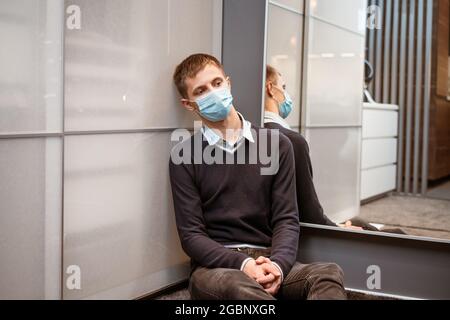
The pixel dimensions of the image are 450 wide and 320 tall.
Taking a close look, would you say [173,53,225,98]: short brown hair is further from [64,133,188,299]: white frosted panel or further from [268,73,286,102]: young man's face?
[268,73,286,102]: young man's face

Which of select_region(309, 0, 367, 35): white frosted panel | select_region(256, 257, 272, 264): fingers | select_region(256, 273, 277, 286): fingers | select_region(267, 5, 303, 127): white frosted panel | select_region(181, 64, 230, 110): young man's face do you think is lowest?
select_region(256, 273, 277, 286): fingers

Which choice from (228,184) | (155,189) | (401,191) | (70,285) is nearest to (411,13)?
(401,191)

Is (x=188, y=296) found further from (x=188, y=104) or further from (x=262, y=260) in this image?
(x=188, y=104)

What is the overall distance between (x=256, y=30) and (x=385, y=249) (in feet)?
3.40

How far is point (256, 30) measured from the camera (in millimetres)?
2234

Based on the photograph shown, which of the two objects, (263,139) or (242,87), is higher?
(242,87)

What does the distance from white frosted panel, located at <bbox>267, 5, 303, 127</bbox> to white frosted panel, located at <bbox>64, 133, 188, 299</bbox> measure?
0.61 metres

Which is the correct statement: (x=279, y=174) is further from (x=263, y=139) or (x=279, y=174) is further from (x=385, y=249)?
(x=385, y=249)

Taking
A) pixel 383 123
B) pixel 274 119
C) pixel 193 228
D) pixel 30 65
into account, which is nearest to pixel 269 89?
pixel 274 119

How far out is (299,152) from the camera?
2.23 m

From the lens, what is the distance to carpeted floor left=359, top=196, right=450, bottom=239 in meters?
2.03

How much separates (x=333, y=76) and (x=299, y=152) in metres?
0.39

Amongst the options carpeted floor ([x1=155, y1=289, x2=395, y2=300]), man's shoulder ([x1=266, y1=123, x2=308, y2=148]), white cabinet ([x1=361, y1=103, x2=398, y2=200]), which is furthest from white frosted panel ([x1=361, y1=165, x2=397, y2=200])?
carpeted floor ([x1=155, y1=289, x2=395, y2=300])
